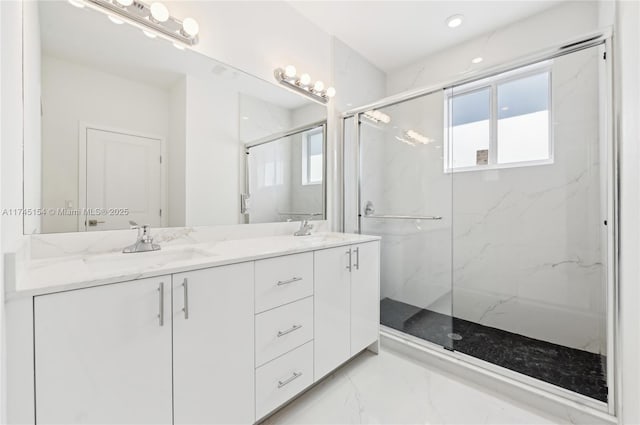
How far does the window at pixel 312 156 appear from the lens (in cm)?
219

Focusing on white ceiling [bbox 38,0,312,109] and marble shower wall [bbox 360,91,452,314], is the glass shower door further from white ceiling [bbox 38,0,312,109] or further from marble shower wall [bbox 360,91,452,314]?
white ceiling [bbox 38,0,312,109]

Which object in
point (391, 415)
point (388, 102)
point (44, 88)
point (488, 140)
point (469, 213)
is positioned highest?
point (388, 102)

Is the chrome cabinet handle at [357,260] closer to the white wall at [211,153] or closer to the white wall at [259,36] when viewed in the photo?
the white wall at [211,153]

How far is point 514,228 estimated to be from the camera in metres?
2.27

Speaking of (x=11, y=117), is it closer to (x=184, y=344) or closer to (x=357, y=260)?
(x=184, y=344)

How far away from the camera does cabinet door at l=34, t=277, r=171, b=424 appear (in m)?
0.74

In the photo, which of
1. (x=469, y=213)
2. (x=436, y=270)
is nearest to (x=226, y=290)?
(x=436, y=270)

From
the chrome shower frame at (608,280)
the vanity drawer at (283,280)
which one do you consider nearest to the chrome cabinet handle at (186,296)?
the vanity drawer at (283,280)

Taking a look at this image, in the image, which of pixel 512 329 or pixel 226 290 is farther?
pixel 512 329

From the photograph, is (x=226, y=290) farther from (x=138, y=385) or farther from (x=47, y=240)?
(x=47, y=240)

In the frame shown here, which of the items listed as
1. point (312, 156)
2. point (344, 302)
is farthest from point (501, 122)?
point (344, 302)

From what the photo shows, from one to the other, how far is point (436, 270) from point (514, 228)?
72 centimetres

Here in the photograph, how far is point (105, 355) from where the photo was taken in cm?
82

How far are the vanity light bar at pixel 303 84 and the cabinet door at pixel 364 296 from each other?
4.20 feet
